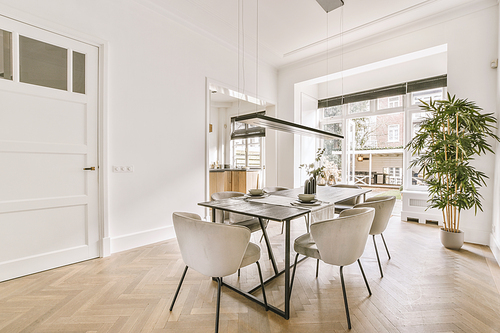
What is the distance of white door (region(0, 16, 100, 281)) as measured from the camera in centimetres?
229

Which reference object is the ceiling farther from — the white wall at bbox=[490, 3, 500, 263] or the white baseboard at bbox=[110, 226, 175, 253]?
the white baseboard at bbox=[110, 226, 175, 253]

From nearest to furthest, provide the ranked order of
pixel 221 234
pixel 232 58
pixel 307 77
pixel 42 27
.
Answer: pixel 221 234
pixel 42 27
pixel 232 58
pixel 307 77

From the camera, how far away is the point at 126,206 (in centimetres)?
313

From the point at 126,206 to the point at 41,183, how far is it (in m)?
0.92

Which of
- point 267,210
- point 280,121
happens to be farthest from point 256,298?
point 280,121

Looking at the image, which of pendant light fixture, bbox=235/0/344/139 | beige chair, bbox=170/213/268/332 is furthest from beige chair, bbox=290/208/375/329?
pendant light fixture, bbox=235/0/344/139

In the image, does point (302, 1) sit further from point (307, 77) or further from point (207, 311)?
point (207, 311)

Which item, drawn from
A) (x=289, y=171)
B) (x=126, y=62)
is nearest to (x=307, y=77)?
(x=289, y=171)

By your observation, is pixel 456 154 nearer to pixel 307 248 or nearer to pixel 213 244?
pixel 307 248

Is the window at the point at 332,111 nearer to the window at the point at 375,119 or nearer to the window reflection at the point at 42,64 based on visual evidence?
the window at the point at 375,119

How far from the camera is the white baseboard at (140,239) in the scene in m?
3.02

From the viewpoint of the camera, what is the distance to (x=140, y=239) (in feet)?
10.7

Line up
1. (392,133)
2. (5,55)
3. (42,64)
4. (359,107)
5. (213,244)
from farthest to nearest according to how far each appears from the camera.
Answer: (392,133) < (359,107) < (42,64) < (5,55) < (213,244)

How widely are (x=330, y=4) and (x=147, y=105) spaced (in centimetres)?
293
